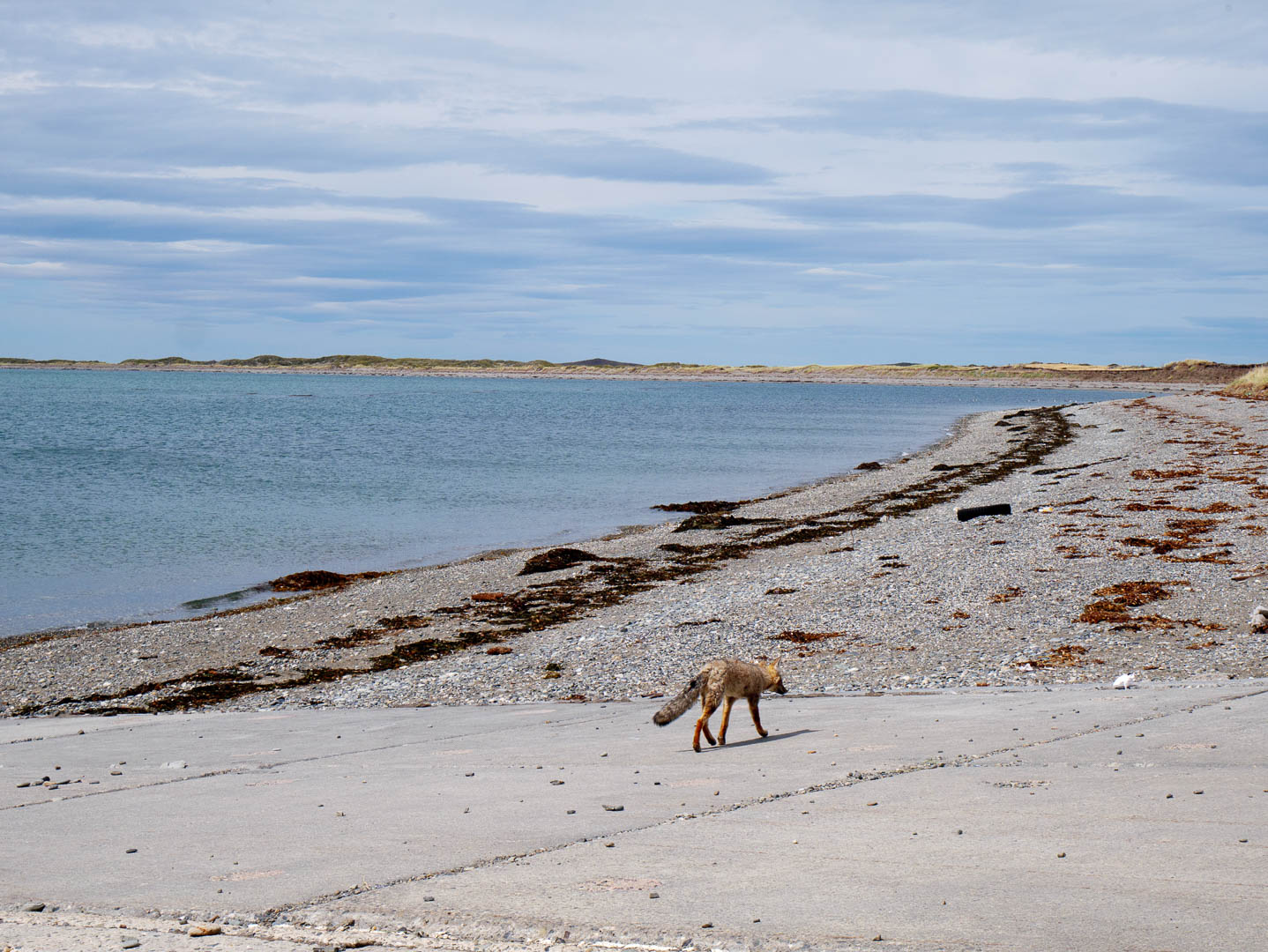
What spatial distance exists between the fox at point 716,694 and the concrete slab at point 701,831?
8.4 inches

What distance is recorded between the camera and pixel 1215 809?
586 centimetres

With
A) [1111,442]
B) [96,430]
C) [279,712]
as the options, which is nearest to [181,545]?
[279,712]

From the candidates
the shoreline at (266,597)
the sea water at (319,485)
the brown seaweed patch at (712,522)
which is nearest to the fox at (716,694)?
the shoreline at (266,597)

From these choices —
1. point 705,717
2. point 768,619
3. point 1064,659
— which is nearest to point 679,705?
point 705,717

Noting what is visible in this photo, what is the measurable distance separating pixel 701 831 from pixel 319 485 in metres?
41.7

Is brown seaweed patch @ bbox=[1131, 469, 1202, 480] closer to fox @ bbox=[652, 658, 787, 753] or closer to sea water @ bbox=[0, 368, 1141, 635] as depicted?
sea water @ bbox=[0, 368, 1141, 635]

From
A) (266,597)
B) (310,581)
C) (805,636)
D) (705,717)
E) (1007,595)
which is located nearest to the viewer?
(705,717)

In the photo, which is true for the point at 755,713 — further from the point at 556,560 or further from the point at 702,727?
the point at 556,560

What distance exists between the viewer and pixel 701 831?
19.8 feet

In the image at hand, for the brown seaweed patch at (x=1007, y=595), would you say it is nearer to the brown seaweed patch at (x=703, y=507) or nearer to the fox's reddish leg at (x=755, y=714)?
the fox's reddish leg at (x=755, y=714)

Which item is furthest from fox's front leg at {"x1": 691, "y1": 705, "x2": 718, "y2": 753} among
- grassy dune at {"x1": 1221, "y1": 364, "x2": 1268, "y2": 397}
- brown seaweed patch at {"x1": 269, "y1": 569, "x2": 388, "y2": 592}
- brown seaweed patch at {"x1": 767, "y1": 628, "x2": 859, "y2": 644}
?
grassy dune at {"x1": 1221, "y1": 364, "x2": 1268, "y2": 397}

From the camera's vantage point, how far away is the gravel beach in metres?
12.8

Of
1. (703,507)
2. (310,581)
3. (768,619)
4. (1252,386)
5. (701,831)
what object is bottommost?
(310,581)

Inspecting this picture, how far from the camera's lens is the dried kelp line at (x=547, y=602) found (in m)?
14.5
